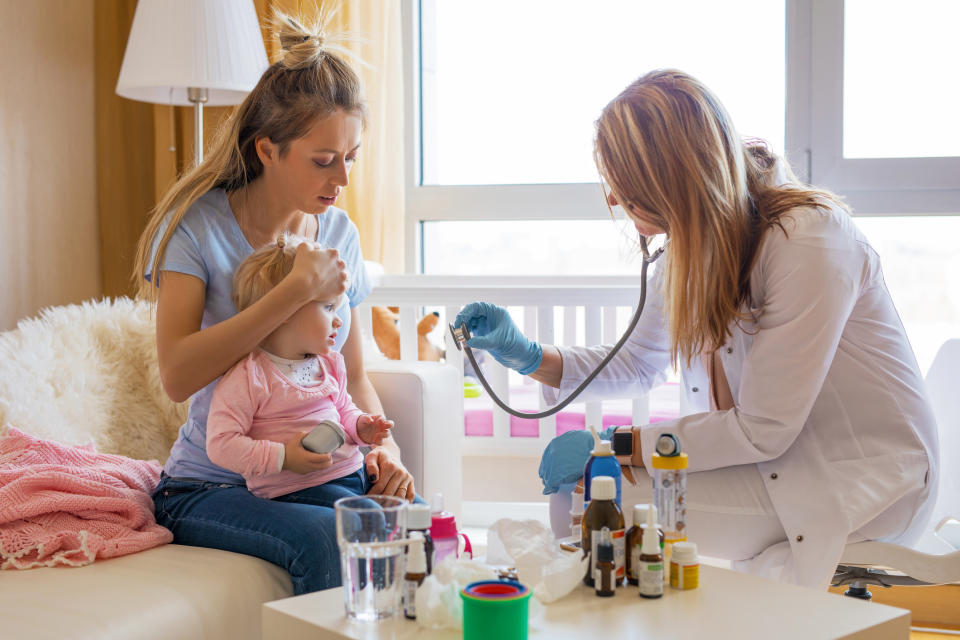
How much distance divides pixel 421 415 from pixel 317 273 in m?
0.44

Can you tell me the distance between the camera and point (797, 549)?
52.1 inches

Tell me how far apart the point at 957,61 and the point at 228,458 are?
2.46 metres

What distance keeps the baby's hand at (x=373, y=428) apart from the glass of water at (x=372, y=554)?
488 millimetres

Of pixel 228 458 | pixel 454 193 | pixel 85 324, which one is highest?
pixel 454 193

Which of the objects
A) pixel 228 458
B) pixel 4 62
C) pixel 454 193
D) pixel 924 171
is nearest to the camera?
pixel 228 458

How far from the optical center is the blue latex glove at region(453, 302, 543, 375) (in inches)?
66.9

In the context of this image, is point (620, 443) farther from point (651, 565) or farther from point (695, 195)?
point (695, 195)

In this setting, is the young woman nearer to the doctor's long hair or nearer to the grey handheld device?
the grey handheld device

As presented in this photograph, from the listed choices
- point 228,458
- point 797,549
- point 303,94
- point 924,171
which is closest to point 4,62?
point 303,94

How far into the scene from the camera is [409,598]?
94 centimetres

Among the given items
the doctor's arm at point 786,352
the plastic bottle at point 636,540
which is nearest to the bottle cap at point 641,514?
A: the plastic bottle at point 636,540

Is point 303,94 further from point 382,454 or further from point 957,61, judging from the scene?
point 957,61

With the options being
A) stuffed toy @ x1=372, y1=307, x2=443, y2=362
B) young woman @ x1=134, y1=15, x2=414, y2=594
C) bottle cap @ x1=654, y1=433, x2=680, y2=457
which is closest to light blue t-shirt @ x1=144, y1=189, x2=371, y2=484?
young woman @ x1=134, y1=15, x2=414, y2=594

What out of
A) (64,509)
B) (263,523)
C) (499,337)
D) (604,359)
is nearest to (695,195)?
(604,359)
